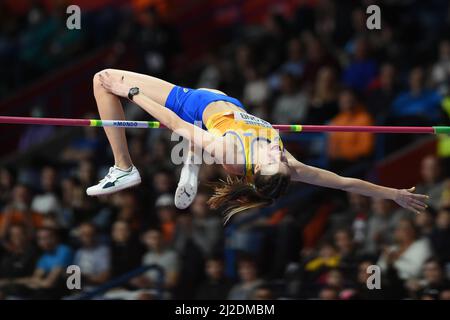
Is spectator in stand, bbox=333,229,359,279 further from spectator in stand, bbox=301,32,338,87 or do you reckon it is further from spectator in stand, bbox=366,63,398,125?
spectator in stand, bbox=301,32,338,87

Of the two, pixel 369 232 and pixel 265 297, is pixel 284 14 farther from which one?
pixel 265 297

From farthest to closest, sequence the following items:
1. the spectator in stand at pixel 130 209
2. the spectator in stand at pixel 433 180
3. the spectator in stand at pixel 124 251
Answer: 1. the spectator in stand at pixel 130 209
2. the spectator in stand at pixel 124 251
3. the spectator in stand at pixel 433 180

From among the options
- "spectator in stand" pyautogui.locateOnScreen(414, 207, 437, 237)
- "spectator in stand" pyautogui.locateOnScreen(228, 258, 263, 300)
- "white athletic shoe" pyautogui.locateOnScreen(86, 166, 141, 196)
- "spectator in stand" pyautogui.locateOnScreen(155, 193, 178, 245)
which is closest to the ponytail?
"white athletic shoe" pyautogui.locateOnScreen(86, 166, 141, 196)

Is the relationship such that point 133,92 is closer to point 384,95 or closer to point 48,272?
point 48,272

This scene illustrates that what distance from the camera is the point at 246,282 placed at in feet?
40.2

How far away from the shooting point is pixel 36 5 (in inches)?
744

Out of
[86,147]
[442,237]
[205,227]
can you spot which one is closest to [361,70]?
[205,227]

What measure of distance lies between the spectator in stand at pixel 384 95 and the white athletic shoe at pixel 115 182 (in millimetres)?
5169

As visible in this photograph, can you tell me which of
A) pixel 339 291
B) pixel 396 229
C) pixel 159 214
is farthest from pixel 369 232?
pixel 159 214

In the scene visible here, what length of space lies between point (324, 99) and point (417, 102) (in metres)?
1.29

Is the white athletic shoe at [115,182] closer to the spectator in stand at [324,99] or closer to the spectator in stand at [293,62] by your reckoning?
the spectator in stand at [324,99]

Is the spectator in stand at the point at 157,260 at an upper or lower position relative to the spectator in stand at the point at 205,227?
lower

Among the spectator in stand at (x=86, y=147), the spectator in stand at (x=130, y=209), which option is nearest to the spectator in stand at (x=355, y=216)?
the spectator in stand at (x=130, y=209)

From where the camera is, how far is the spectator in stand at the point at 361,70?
15.3 meters
